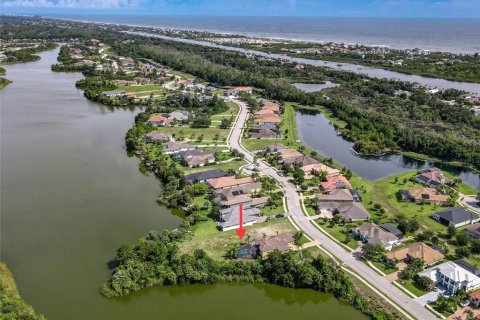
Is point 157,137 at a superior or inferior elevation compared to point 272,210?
superior

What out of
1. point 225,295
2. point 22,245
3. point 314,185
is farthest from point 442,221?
point 22,245

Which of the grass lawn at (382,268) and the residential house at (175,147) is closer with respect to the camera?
the grass lawn at (382,268)

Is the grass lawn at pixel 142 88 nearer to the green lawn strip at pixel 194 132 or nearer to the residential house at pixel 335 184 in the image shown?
the green lawn strip at pixel 194 132

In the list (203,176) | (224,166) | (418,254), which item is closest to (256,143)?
(224,166)

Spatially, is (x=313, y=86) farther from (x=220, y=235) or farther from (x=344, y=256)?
(x=344, y=256)

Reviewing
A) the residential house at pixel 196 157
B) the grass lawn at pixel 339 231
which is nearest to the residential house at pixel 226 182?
the residential house at pixel 196 157

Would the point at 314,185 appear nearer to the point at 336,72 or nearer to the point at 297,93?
the point at 297,93

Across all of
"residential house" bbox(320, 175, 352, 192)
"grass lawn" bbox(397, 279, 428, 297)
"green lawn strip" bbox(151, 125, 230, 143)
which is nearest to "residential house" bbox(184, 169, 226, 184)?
"residential house" bbox(320, 175, 352, 192)

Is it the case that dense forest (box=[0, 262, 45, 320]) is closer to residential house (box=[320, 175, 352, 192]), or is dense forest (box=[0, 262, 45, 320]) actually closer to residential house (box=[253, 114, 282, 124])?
residential house (box=[320, 175, 352, 192])
